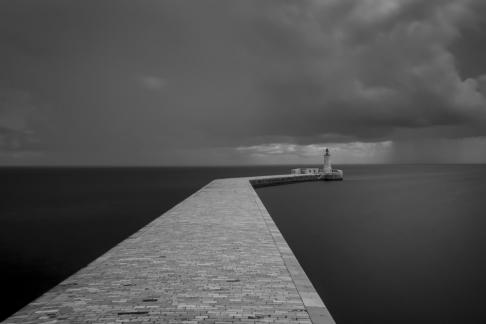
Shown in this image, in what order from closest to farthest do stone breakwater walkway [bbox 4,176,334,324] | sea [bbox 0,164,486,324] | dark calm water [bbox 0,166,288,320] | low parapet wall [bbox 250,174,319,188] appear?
1. stone breakwater walkway [bbox 4,176,334,324]
2. sea [bbox 0,164,486,324]
3. dark calm water [bbox 0,166,288,320]
4. low parapet wall [bbox 250,174,319,188]

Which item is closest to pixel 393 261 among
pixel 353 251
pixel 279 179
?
pixel 353 251

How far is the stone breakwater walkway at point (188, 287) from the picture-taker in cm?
485

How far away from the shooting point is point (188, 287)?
587cm

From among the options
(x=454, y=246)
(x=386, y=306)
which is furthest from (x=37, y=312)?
(x=454, y=246)

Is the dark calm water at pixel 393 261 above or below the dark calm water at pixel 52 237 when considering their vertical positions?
above

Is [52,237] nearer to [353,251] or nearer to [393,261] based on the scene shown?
[353,251]

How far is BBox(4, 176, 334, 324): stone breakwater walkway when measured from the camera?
4.85 meters

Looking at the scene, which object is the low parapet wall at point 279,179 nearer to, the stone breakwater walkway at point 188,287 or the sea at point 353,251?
the sea at point 353,251

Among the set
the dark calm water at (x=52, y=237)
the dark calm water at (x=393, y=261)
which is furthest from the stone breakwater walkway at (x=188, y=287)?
the dark calm water at (x=52, y=237)

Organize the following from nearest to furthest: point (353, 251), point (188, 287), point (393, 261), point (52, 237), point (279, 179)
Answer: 1. point (188, 287)
2. point (393, 261)
3. point (353, 251)
4. point (52, 237)
5. point (279, 179)

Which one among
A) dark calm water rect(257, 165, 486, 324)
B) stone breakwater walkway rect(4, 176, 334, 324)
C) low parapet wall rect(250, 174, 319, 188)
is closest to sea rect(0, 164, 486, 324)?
dark calm water rect(257, 165, 486, 324)

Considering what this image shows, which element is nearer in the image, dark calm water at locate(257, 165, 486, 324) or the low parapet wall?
dark calm water at locate(257, 165, 486, 324)

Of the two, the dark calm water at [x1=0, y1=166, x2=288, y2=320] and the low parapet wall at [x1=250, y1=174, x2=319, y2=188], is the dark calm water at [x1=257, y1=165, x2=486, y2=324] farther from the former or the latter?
the low parapet wall at [x1=250, y1=174, x2=319, y2=188]

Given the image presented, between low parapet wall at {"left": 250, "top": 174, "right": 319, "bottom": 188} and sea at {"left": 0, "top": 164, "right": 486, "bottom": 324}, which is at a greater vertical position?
low parapet wall at {"left": 250, "top": 174, "right": 319, "bottom": 188}
